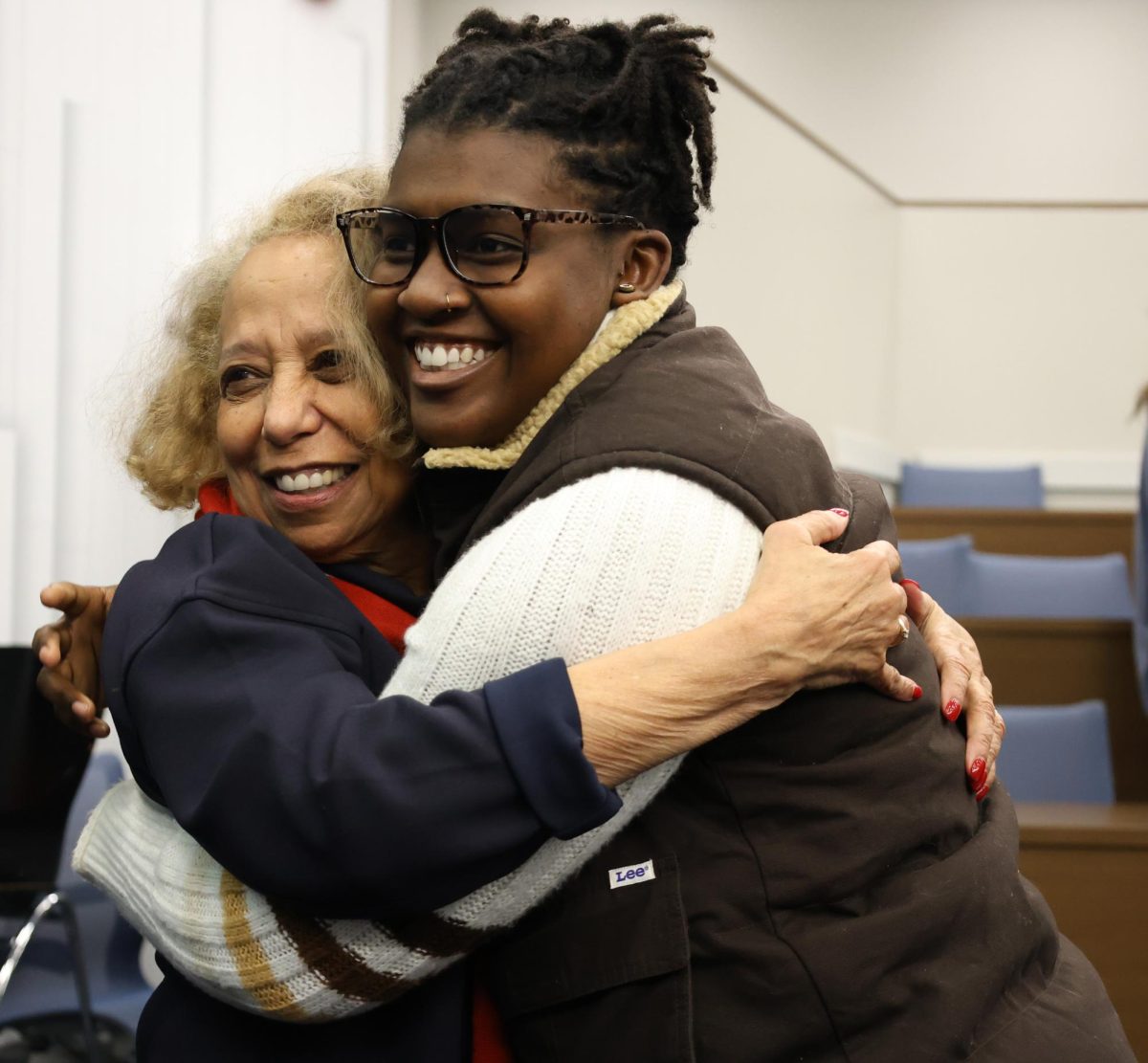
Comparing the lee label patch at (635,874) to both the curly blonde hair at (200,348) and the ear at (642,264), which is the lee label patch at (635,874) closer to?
the ear at (642,264)

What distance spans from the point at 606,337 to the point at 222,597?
1.14ft

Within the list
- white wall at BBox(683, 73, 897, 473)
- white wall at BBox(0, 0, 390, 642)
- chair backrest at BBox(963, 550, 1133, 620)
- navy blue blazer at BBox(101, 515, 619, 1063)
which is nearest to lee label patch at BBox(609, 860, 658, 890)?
navy blue blazer at BBox(101, 515, 619, 1063)

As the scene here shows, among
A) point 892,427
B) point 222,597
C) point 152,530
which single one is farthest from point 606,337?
point 892,427

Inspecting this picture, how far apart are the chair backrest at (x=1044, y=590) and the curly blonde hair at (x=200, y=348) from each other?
337cm

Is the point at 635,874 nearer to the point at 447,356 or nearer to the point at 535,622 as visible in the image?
the point at 535,622

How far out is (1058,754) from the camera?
3018 millimetres

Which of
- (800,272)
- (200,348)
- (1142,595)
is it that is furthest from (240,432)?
(800,272)

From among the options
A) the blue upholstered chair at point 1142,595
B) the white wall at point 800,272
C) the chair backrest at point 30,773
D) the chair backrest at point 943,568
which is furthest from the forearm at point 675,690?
the chair backrest at point 943,568

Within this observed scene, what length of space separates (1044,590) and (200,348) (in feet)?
11.8

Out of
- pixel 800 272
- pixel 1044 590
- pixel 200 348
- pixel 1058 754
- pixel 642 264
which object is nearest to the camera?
pixel 642 264

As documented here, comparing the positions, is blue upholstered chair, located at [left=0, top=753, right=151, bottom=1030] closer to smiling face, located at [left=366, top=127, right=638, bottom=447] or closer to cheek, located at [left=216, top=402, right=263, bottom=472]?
cheek, located at [left=216, top=402, right=263, bottom=472]

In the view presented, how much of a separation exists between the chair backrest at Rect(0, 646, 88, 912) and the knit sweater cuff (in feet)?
5.00

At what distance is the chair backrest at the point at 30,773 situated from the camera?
87.0 inches

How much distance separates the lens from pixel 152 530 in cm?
Answer: 357
